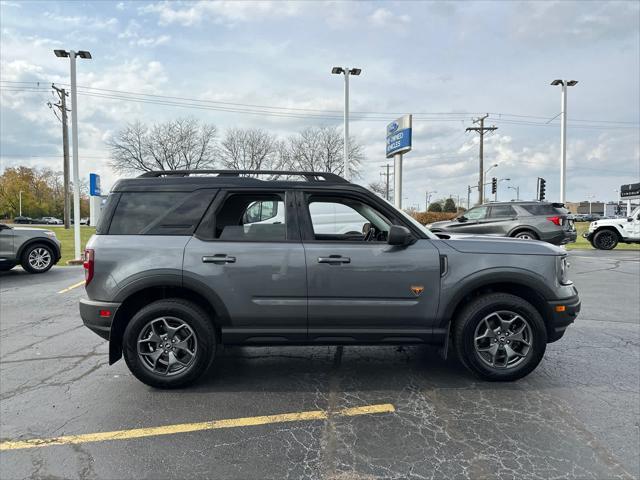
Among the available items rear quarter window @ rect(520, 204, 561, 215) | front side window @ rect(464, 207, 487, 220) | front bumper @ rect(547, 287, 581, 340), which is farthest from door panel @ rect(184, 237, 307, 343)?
front side window @ rect(464, 207, 487, 220)

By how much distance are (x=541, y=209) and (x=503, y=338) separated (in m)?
11.7

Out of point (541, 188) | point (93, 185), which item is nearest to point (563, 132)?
point (541, 188)

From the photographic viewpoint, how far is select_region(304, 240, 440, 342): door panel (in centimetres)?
380

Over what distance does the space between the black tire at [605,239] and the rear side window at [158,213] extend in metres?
18.5

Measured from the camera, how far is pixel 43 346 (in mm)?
5238

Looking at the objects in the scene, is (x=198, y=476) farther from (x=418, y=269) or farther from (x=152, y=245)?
(x=418, y=269)

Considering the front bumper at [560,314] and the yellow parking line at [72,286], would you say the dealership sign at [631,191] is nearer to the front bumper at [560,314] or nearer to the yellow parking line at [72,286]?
the front bumper at [560,314]

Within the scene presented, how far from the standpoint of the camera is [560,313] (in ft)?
13.0

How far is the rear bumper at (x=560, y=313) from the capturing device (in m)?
3.96

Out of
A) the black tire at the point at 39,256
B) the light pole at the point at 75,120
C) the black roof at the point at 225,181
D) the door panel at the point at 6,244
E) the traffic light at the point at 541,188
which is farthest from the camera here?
the traffic light at the point at 541,188

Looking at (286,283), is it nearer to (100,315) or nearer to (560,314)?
(100,315)

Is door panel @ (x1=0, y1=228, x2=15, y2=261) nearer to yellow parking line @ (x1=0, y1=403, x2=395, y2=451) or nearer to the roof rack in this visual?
the roof rack

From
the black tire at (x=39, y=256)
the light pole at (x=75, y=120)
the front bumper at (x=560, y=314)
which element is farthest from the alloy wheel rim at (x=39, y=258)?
the front bumper at (x=560, y=314)

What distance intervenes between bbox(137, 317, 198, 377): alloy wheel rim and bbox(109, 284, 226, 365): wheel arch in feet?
0.74
